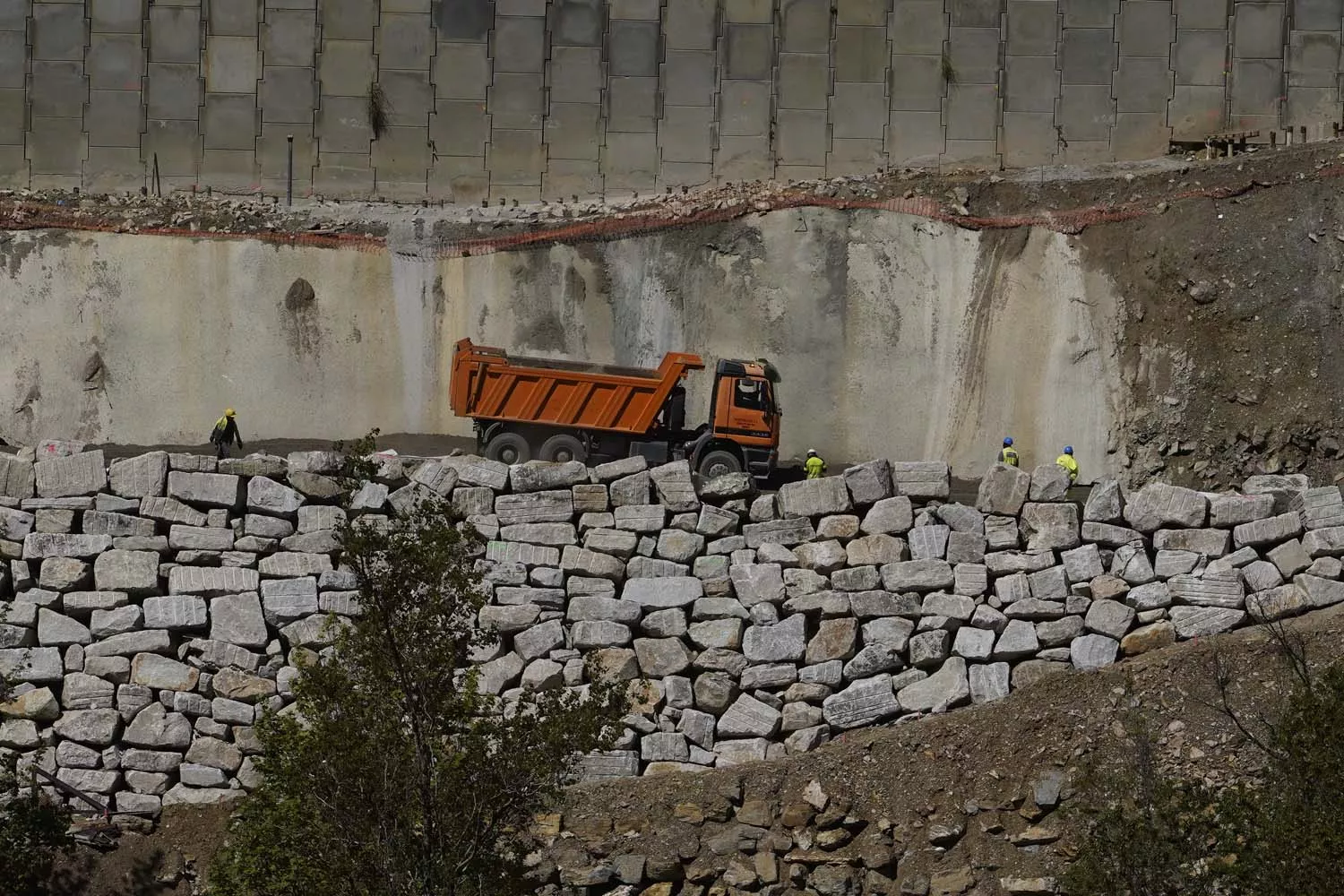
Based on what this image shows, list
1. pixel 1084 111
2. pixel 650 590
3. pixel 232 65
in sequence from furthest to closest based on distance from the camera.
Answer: pixel 232 65 → pixel 1084 111 → pixel 650 590

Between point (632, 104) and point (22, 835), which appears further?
point (632, 104)

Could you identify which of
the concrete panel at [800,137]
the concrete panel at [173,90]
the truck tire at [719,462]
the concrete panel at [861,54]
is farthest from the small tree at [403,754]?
the concrete panel at [173,90]

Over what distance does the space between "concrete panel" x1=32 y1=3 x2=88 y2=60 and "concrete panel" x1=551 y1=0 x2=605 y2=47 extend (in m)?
7.74

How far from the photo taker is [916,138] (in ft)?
105

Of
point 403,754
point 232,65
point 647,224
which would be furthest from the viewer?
point 232,65

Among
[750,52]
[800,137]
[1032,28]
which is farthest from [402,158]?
[1032,28]

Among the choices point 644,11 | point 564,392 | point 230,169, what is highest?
point 644,11

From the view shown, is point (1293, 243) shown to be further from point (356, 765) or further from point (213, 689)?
point (356, 765)

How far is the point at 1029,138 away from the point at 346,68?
1115cm

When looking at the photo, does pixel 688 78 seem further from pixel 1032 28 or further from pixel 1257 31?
pixel 1257 31

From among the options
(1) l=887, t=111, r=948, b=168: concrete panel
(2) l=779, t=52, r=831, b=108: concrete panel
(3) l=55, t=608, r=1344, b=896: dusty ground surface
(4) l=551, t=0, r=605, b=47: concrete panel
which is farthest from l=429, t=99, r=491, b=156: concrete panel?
(3) l=55, t=608, r=1344, b=896: dusty ground surface

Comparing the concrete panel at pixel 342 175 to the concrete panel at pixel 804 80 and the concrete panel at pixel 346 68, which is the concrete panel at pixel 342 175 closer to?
the concrete panel at pixel 346 68

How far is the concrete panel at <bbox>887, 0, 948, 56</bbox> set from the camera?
32.1m

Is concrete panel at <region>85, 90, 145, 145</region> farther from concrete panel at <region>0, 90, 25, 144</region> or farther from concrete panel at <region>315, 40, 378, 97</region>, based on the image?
concrete panel at <region>315, 40, 378, 97</region>
